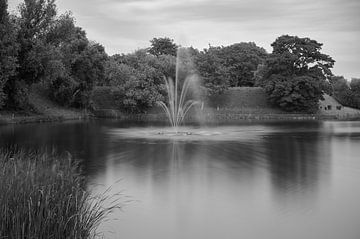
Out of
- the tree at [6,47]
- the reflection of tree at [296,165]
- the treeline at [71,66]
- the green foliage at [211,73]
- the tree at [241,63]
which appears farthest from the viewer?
the tree at [241,63]

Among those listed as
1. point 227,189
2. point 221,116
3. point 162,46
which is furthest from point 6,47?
point 162,46

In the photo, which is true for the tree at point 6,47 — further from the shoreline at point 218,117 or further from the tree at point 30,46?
the shoreline at point 218,117

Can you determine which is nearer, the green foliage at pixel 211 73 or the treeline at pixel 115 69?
the treeline at pixel 115 69

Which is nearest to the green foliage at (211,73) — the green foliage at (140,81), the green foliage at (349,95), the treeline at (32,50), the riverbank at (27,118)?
the green foliage at (140,81)

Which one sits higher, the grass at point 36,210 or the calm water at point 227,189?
the grass at point 36,210

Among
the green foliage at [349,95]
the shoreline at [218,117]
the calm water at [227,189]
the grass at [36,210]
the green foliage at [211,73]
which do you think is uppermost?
the green foliage at [211,73]

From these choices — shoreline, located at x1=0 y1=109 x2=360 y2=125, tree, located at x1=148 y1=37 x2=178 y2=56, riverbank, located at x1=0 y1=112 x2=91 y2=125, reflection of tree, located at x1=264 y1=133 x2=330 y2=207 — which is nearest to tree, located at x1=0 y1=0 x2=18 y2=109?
riverbank, located at x1=0 y1=112 x2=91 y2=125

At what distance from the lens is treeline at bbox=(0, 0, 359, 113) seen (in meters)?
46.4

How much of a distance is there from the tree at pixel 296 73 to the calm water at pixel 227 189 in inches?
1816

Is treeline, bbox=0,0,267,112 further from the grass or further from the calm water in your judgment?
the grass

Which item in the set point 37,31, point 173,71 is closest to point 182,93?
point 173,71

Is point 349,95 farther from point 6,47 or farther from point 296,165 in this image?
point 296,165

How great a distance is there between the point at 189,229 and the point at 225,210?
1.92m

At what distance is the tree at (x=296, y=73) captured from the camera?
72062mm
